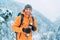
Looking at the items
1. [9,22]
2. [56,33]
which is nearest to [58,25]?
[56,33]

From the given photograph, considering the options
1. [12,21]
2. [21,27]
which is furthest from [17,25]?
[12,21]

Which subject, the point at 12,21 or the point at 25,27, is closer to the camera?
the point at 25,27

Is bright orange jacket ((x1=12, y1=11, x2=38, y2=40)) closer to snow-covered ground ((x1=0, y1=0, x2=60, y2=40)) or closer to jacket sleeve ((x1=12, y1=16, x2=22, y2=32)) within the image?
Result: jacket sleeve ((x1=12, y1=16, x2=22, y2=32))

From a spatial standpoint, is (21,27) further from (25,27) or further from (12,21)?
(12,21)

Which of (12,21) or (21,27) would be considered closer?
(21,27)

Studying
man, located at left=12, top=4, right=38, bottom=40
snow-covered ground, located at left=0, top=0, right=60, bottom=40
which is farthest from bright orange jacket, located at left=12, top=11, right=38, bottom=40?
snow-covered ground, located at left=0, top=0, right=60, bottom=40

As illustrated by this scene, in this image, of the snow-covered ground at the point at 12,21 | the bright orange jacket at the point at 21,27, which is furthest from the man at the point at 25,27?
the snow-covered ground at the point at 12,21

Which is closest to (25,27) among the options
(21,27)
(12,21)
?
(21,27)

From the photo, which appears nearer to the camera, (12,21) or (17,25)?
(17,25)

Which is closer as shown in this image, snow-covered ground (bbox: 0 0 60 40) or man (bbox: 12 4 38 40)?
man (bbox: 12 4 38 40)

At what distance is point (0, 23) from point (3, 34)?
0.19 m

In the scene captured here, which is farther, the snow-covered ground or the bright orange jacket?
the snow-covered ground

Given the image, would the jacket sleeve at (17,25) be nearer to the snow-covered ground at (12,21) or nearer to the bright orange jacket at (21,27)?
the bright orange jacket at (21,27)

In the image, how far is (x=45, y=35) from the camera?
462 cm
